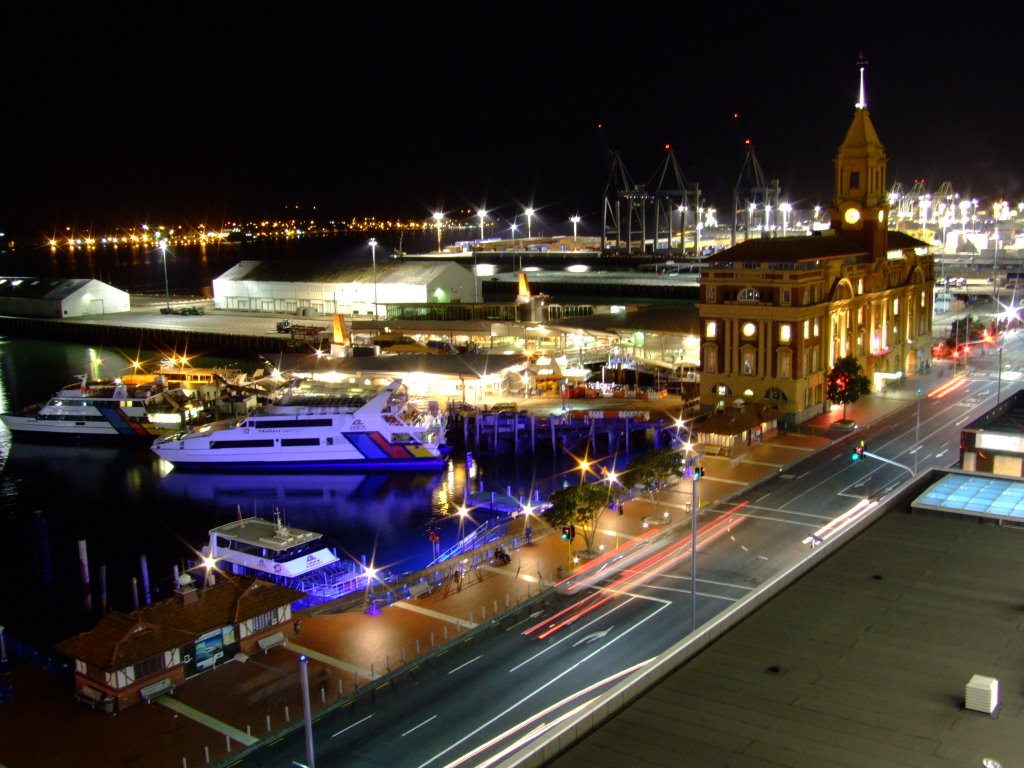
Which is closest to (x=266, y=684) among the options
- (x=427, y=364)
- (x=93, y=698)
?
(x=93, y=698)

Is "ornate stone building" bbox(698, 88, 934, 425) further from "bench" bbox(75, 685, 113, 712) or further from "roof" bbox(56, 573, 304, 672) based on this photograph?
"bench" bbox(75, 685, 113, 712)

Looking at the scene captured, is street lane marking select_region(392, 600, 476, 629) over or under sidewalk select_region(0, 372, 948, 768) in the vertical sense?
over

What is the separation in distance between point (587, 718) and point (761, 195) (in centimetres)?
15473

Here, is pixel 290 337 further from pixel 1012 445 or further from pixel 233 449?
pixel 1012 445

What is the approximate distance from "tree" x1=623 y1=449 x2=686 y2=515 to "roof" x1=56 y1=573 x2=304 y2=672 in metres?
13.1

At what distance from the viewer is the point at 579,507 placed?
3005cm

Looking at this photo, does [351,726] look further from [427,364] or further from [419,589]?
[427,364]

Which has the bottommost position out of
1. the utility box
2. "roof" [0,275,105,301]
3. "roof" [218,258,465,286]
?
the utility box

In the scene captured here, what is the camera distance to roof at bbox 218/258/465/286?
3415 inches

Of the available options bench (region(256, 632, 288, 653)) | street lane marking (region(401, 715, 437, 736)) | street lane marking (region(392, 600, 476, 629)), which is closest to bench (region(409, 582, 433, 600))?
street lane marking (region(392, 600, 476, 629))

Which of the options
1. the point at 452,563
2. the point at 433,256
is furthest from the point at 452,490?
the point at 433,256

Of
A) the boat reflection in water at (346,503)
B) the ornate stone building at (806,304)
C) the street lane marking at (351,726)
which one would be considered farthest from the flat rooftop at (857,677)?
the ornate stone building at (806,304)

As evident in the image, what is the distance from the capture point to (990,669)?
1409cm

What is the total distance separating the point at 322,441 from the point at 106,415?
552 inches
